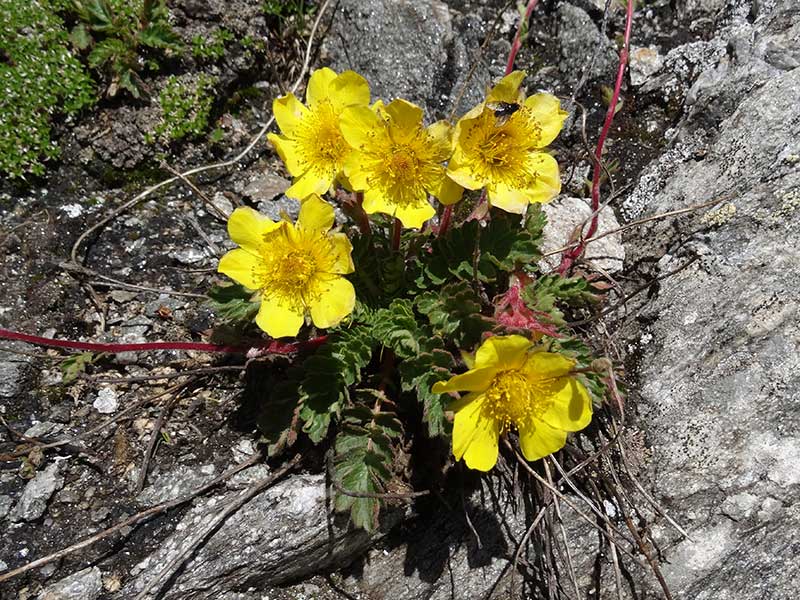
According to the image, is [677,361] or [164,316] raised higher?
[164,316]

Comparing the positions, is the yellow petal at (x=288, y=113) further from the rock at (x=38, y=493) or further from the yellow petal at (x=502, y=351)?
the rock at (x=38, y=493)

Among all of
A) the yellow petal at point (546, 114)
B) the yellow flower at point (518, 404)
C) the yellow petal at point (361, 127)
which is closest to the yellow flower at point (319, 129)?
Answer: the yellow petal at point (361, 127)

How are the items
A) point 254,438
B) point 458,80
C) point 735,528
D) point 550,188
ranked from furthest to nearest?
point 458,80 → point 254,438 → point 735,528 → point 550,188

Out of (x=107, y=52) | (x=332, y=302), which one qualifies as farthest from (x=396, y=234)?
(x=107, y=52)

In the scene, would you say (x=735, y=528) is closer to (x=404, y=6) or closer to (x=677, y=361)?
(x=677, y=361)

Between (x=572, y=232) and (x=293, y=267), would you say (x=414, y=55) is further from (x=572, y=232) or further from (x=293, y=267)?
(x=293, y=267)

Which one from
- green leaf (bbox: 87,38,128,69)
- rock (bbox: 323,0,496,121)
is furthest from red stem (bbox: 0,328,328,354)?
rock (bbox: 323,0,496,121)

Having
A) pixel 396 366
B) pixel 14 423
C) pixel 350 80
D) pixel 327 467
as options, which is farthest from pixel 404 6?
pixel 14 423
